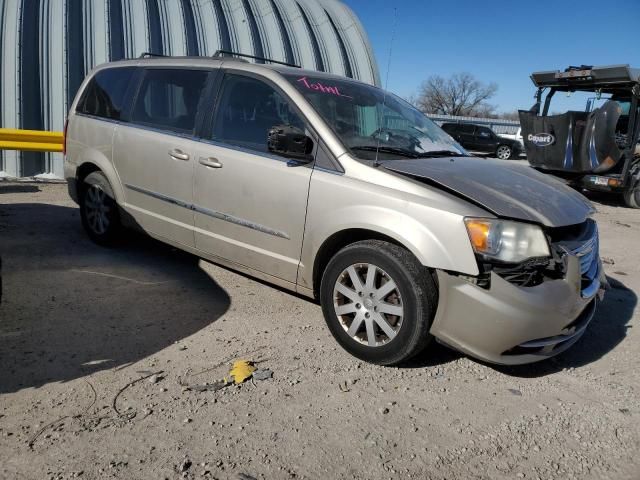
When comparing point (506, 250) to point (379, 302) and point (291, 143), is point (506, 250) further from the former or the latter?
point (291, 143)

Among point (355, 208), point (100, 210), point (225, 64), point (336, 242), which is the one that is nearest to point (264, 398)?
point (336, 242)

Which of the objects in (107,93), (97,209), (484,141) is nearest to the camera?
(107,93)

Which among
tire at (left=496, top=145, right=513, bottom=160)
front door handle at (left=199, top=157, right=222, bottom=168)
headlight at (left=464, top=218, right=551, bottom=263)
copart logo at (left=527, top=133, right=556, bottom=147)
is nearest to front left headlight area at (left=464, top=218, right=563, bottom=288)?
headlight at (left=464, top=218, right=551, bottom=263)

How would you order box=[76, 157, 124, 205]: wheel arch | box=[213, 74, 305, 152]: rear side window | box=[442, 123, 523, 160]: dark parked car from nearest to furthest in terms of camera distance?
1. box=[213, 74, 305, 152]: rear side window
2. box=[76, 157, 124, 205]: wheel arch
3. box=[442, 123, 523, 160]: dark parked car

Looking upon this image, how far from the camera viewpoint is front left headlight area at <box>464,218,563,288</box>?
2736 millimetres

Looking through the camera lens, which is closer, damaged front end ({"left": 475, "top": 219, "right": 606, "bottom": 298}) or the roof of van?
damaged front end ({"left": 475, "top": 219, "right": 606, "bottom": 298})

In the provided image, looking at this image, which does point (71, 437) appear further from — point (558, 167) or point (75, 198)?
point (558, 167)

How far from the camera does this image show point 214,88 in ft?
13.1

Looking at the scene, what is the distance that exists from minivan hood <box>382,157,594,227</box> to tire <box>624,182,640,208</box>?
332 inches

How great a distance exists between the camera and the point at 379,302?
121 inches

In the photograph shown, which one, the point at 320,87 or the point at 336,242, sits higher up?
the point at 320,87

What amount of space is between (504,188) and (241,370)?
196cm

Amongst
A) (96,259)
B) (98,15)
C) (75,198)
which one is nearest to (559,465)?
(96,259)

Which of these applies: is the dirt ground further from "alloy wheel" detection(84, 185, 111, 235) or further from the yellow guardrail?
the yellow guardrail
